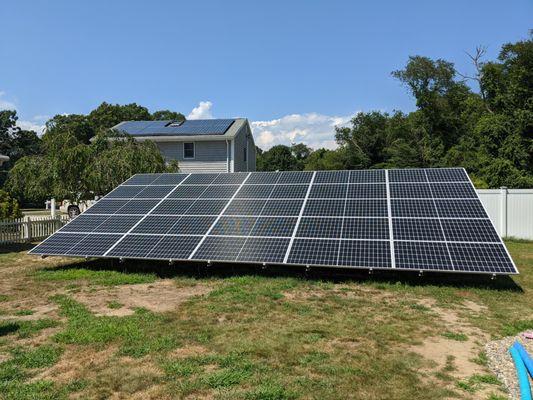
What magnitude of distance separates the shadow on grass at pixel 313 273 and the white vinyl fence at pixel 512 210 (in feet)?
26.8

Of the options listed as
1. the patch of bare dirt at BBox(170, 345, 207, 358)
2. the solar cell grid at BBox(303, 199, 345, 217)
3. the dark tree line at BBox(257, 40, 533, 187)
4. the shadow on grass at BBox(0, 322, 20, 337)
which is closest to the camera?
the patch of bare dirt at BBox(170, 345, 207, 358)

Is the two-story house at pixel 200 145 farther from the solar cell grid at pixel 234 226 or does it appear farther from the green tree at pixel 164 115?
the green tree at pixel 164 115

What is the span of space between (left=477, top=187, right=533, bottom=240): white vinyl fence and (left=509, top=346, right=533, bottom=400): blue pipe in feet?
41.7

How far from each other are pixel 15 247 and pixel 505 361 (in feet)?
52.3

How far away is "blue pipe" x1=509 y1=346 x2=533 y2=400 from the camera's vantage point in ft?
13.9

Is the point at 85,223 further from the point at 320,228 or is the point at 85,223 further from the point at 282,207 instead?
the point at 320,228

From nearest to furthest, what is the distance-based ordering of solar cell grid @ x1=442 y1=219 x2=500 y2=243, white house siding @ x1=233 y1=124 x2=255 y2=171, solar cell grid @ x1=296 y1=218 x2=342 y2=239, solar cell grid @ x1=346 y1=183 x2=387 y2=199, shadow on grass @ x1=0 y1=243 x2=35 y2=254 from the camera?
solar cell grid @ x1=442 y1=219 x2=500 y2=243 → solar cell grid @ x1=296 y1=218 x2=342 y2=239 → solar cell grid @ x1=346 y1=183 x2=387 y2=199 → shadow on grass @ x1=0 y1=243 x2=35 y2=254 → white house siding @ x1=233 y1=124 x2=255 y2=171

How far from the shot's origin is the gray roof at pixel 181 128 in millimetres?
27453

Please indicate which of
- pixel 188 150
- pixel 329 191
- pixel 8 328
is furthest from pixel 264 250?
pixel 188 150

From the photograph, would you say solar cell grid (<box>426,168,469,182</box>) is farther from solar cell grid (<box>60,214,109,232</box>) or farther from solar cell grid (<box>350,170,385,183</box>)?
solar cell grid (<box>60,214,109,232</box>)

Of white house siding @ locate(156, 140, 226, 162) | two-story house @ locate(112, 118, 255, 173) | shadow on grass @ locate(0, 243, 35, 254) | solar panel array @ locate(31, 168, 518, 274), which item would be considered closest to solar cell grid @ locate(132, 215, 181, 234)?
solar panel array @ locate(31, 168, 518, 274)

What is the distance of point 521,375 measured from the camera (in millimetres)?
4668

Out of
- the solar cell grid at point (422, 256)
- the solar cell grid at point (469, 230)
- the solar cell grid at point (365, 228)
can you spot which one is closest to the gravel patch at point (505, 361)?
the solar cell grid at point (422, 256)

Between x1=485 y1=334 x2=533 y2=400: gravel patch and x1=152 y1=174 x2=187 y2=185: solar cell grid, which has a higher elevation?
x1=152 y1=174 x2=187 y2=185: solar cell grid
